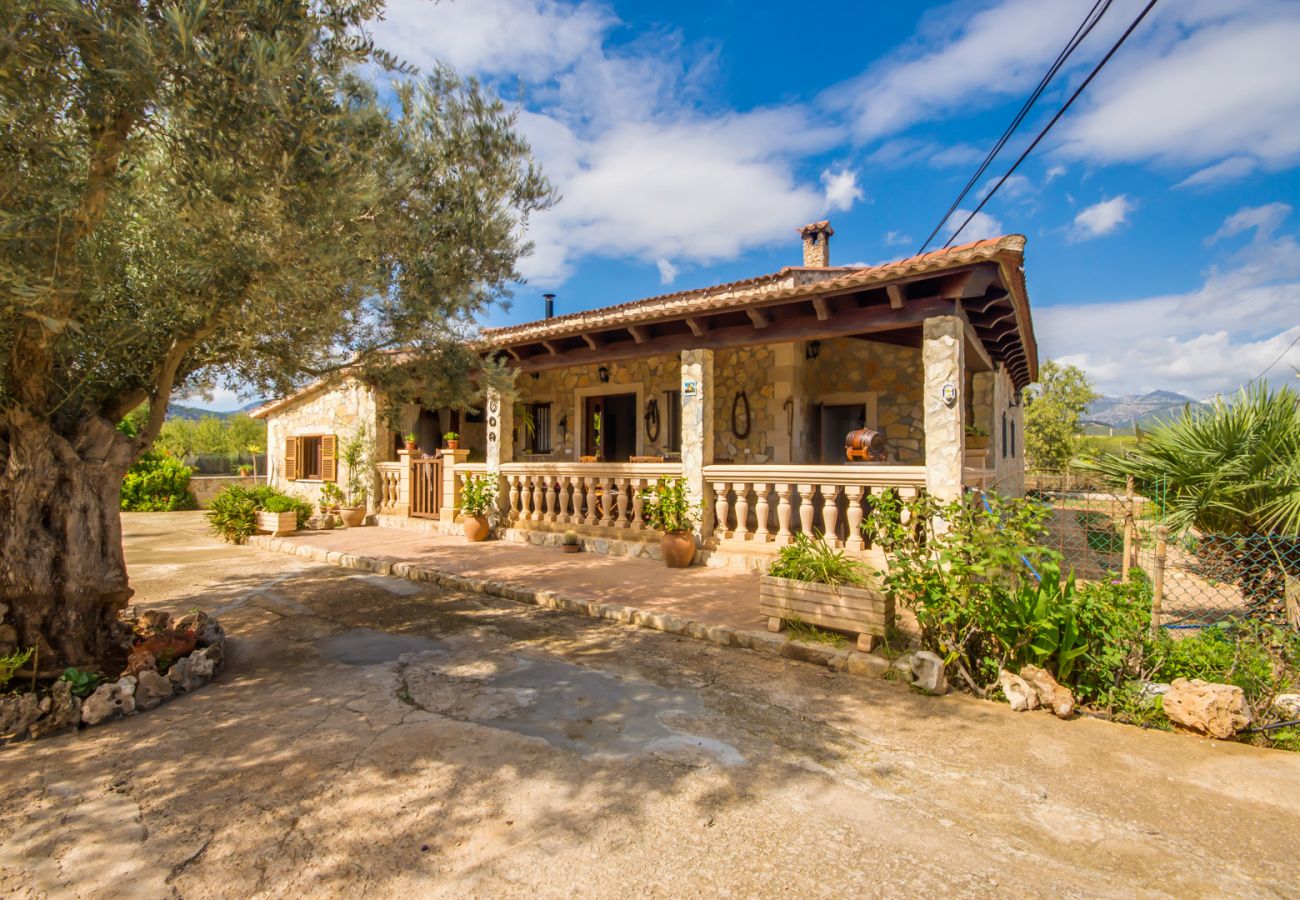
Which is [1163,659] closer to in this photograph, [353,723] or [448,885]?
[448,885]

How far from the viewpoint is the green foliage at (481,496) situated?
1005cm

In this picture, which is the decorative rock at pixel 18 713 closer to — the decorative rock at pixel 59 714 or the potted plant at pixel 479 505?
the decorative rock at pixel 59 714

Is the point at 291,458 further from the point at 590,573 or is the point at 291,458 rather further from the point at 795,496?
the point at 795,496

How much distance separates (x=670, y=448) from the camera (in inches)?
440

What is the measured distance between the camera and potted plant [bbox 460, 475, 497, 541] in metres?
9.92

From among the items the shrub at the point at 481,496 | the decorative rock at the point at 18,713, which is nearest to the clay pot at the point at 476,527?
the shrub at the point at 481,496

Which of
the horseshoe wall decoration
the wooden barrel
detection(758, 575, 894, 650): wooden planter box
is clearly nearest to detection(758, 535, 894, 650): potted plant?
detection(758, 575, 894, 650): wooden planter box

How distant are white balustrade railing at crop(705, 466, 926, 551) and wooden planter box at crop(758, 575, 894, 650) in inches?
48.8

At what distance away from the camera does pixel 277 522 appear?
11125 millimetres

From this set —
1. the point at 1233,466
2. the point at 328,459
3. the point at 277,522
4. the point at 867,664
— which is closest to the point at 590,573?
the point at 867,664

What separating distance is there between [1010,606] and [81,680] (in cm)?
575

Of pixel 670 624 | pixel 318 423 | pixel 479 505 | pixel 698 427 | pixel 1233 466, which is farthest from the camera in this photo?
pixel 318 423

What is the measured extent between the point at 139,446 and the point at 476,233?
10.1 feet

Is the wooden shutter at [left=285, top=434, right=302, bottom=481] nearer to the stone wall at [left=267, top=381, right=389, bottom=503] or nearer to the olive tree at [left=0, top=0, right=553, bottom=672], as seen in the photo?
the stone wall at [left=267, top=381, right=389, bottom=503]
